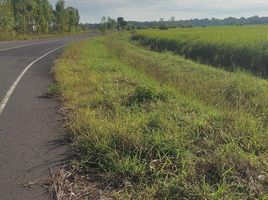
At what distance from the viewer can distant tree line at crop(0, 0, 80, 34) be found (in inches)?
1783

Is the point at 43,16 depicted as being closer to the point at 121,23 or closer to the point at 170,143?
the point at 121,23

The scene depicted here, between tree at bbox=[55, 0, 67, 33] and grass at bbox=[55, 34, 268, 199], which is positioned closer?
grass at bbox=[55, 34, 268, 199]

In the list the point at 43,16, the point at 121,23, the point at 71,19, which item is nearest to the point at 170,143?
the point at 43,16

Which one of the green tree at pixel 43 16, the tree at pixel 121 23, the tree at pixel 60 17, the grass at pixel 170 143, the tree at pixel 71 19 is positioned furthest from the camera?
the tree at pixel 121 23

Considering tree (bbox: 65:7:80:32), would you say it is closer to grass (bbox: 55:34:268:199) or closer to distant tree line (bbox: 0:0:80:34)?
distant tree line (bbox: 0:0:80:34)

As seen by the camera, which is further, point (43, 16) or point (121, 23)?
point (121, 23)

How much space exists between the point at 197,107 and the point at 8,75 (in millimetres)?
7532

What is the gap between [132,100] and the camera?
7.87 m

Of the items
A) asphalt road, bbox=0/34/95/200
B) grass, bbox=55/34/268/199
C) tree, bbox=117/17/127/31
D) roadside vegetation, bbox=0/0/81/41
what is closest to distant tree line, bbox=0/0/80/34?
roadside vegetation, bbox=0/0/81/41

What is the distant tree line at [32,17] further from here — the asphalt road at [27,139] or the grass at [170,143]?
the grass at [170,143]

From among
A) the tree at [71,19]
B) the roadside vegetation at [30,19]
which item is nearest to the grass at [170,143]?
the roadside vegetation at [30,19]

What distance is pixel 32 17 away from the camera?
60.6m

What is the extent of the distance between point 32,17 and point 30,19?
715 mm

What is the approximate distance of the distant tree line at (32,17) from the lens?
45.3 meters
